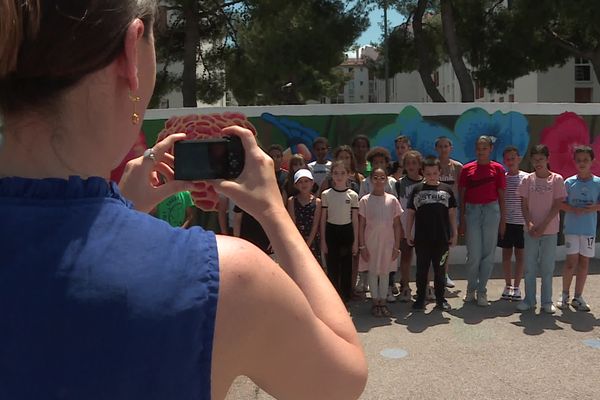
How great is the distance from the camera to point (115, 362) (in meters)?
0.77

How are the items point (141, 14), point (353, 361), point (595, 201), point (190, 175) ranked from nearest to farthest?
point (141, 14), point (353, 361), point (190, 175), point (595, 201)

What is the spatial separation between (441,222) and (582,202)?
5.09 feet

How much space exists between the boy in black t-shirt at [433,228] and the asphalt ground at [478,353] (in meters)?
0.29

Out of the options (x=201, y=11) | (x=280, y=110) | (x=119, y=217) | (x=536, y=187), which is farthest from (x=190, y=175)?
(x=201, y=11)

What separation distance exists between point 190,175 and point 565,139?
883 cm

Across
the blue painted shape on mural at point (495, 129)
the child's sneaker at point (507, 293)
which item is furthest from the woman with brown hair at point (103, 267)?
the blue painted shape on mural at point (495, 129)

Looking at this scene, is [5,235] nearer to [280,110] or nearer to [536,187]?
[536,187]

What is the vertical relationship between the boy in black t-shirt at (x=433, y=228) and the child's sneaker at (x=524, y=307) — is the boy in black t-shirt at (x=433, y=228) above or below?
above

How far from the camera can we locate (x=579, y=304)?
643 centimetres

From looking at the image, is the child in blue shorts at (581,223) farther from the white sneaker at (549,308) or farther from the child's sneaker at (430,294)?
the child's sneaker at (430,294)

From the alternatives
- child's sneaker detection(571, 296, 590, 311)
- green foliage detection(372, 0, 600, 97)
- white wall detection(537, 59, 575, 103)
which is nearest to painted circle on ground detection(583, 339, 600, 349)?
child's sneaker detection(571, 296, 590, 311)

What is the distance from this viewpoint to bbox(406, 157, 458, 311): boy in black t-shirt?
6.50 meters

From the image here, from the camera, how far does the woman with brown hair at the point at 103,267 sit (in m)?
0.76

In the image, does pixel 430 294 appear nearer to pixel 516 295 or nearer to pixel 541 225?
pixel 516 295
